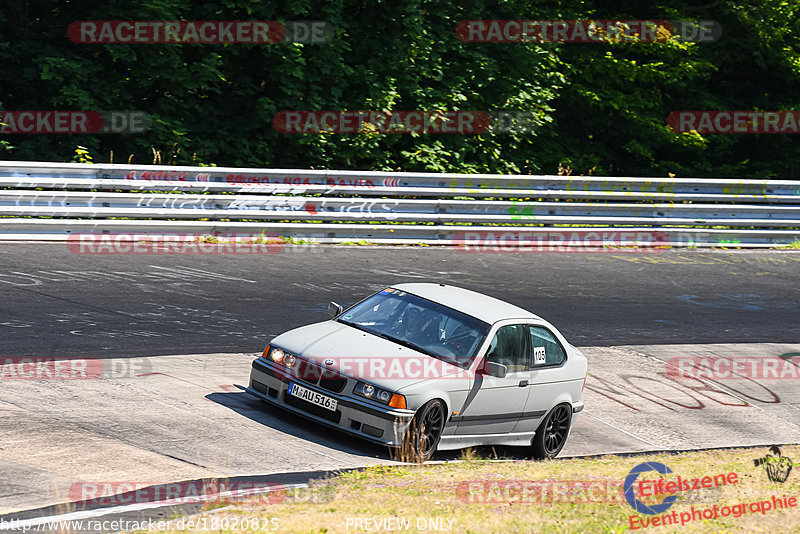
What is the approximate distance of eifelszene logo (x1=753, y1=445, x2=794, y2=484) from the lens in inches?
348

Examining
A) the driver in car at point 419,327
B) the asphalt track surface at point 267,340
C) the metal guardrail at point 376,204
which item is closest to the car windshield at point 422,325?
the driver in car at point 419,327

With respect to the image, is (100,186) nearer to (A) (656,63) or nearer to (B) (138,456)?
(B) (138,456)

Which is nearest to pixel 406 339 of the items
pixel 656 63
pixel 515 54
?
pixel 515 54

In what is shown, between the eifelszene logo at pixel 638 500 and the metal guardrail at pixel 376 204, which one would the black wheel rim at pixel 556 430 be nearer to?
the eifelszene logo at pixel 638 500

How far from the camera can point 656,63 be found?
2555 centimetres

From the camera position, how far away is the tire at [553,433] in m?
10.0

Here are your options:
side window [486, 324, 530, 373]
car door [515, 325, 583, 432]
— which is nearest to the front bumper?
side window [486, 324, 530, 373]

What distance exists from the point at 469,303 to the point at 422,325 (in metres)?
0.64

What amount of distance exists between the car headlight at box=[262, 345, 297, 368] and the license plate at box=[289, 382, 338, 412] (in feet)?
0.68

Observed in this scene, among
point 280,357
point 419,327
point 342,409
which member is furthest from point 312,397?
point 419,327

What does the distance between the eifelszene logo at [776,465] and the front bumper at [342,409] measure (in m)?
3.34

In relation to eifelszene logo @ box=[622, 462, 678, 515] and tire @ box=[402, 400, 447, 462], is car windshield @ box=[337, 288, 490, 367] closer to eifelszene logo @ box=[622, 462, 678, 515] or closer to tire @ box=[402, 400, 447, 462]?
tire @ box=[402, 400, 447, 462]

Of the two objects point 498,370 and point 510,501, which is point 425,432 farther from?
point 510,501

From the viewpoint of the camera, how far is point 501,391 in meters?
9.52
